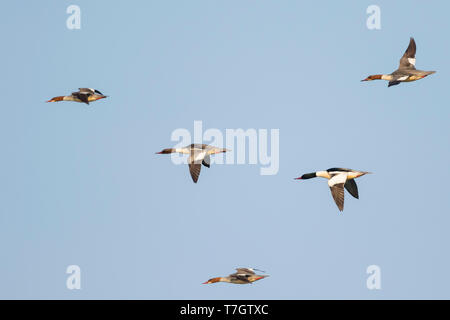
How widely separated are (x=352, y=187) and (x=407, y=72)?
5.14 metres

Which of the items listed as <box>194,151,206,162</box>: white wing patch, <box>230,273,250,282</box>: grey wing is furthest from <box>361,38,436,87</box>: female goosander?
<box>230,273,250,282</box>: grey wing

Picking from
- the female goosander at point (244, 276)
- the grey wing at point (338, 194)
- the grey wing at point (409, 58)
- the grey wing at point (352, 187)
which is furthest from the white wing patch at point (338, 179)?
the grey wing at point (409, 58)

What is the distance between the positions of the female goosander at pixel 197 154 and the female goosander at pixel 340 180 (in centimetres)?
331

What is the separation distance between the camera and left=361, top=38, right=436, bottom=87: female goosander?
37.1 meters

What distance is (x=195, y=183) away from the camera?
110 feet

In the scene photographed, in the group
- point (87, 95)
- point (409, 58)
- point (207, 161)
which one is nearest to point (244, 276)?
point (207, 161)

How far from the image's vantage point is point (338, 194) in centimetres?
3319

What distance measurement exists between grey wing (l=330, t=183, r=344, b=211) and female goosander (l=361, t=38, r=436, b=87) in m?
5.00

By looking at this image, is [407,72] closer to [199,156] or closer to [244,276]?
[199,156]

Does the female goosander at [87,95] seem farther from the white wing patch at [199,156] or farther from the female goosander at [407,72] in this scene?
the female goosander at [407,72]

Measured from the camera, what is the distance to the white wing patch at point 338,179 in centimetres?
3391
